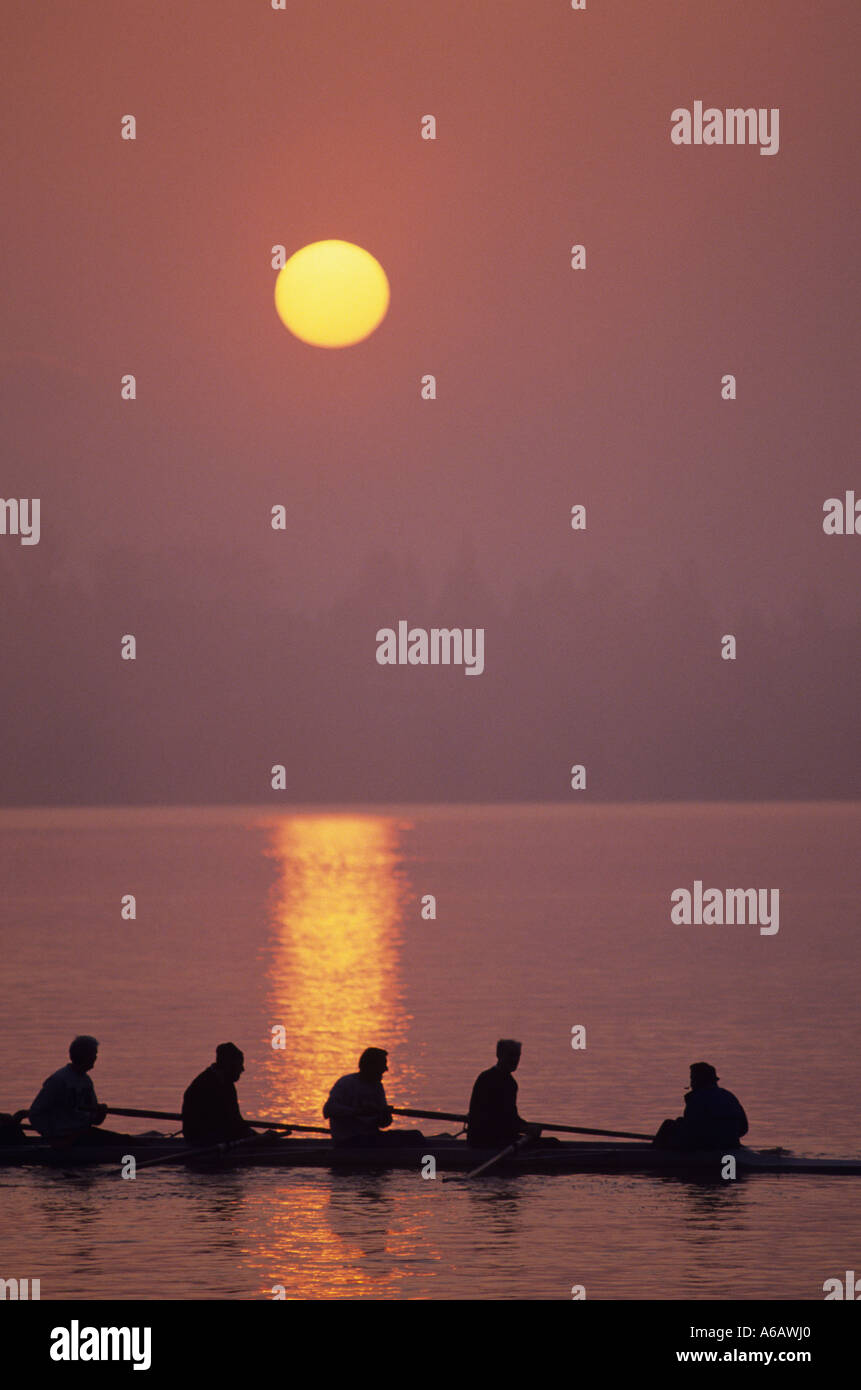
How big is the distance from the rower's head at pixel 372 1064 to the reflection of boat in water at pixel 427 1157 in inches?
52.7

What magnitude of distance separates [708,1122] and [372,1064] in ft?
16.4

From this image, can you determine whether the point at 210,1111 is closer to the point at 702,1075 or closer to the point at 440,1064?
the point at 702,1075

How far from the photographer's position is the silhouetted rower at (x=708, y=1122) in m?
28.2

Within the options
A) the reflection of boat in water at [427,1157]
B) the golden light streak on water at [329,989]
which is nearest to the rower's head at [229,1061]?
the reflection of boat in water at [427,1157]

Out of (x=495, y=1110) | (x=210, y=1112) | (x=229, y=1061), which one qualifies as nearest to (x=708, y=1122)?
(x=495, y=1110)

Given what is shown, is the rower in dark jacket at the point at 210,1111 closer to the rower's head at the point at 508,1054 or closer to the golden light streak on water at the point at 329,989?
the rower's head at the point at 508,1054

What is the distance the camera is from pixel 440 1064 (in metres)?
50.2

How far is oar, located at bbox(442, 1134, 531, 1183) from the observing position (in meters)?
28.0

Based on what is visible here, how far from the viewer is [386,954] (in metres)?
90.0

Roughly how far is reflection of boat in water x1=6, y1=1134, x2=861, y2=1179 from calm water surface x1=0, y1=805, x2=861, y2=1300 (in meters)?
0.25
